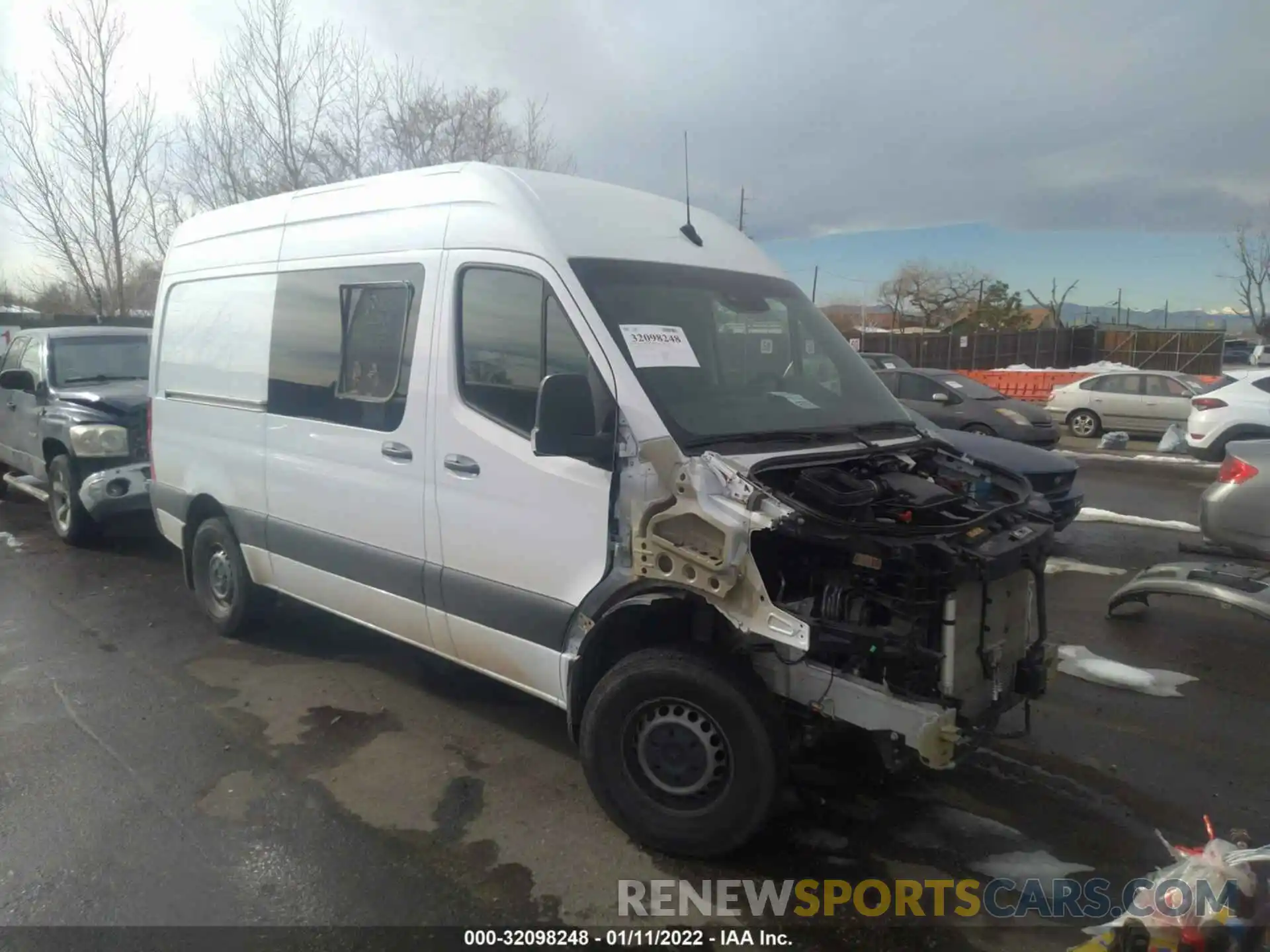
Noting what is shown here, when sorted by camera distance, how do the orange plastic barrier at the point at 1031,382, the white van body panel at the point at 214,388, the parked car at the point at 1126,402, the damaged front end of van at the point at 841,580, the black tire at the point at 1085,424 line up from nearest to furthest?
the damaged front end of van at the point at 841,580 < the white van body panel at the point at 214,388 < the parked car at the point at 1126,402 < the black tire at the point at 1085,424 < the orange plastic barrier at the point at 1031,382

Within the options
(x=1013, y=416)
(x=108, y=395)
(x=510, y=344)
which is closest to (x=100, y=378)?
(x=108, y=395)

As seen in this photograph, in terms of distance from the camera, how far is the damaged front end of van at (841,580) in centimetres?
314

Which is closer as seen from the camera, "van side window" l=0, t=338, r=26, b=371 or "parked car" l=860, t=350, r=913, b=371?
"van side window" l=0, t=338, r=26, b=371

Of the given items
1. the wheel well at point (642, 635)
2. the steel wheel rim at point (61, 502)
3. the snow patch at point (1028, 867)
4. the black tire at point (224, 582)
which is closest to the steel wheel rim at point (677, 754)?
the wheel well at point (642, 635)

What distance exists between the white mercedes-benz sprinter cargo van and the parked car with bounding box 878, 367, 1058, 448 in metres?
10.1

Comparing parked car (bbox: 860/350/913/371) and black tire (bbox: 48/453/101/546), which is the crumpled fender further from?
black tire (bbox: 48/453/101/546)

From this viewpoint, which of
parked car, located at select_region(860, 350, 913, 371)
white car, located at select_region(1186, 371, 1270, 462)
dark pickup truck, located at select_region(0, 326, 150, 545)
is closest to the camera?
dark pickup truck, located at select_region(0, 326, 150, 545)

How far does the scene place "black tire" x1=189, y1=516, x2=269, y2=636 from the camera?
19.2 ft

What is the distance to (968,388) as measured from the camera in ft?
48.1

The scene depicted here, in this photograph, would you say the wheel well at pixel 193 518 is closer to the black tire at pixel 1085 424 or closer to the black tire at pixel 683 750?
the black tire at pixel 683 750

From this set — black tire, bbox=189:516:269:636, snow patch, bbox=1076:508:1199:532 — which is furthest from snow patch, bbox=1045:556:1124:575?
black tire, bbox=189:516:269:636

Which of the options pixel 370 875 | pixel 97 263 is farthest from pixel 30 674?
pixel 97 263

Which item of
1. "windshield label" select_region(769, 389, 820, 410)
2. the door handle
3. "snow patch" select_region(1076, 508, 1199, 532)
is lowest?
"snow patch" select_region(1076, 508, 1199, 532)

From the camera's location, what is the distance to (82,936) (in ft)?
10.2
